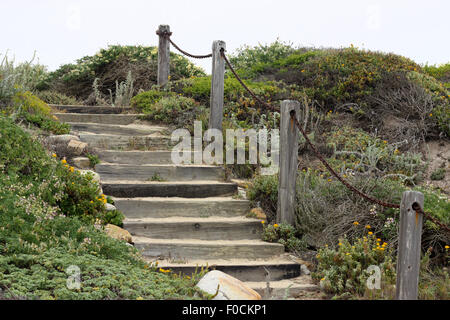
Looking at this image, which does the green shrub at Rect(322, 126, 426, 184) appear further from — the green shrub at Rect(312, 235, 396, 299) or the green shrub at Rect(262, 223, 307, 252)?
the green shrub at Rect(312, 235, 396, 299)

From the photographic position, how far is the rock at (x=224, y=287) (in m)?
4.86

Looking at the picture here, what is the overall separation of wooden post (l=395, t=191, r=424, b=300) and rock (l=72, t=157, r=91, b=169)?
5259mm

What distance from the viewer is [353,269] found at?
5.52 m

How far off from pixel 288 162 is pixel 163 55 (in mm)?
6193

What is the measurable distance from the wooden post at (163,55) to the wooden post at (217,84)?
2994 mm

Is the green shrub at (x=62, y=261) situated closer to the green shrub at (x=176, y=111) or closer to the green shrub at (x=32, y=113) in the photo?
the green shrub at (x=32, y=113)

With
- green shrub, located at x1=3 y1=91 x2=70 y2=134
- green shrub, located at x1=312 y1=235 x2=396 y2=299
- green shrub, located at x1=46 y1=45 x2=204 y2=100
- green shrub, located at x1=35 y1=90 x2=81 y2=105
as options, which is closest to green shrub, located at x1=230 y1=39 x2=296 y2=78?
green shrub, located at x1=46 y1=45 x2=204 y2=100

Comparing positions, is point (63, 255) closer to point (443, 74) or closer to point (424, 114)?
point (424, 114)

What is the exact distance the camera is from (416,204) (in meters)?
4.52

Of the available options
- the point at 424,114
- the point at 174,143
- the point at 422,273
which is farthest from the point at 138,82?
the point at 422,273

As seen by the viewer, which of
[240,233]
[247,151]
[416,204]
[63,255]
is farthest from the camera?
[247,151]

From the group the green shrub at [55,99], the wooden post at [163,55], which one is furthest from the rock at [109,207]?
the green shrub at [55,99]

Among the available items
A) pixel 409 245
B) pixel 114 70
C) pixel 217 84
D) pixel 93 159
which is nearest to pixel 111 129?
pixel 93 159

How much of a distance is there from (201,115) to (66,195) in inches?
162
